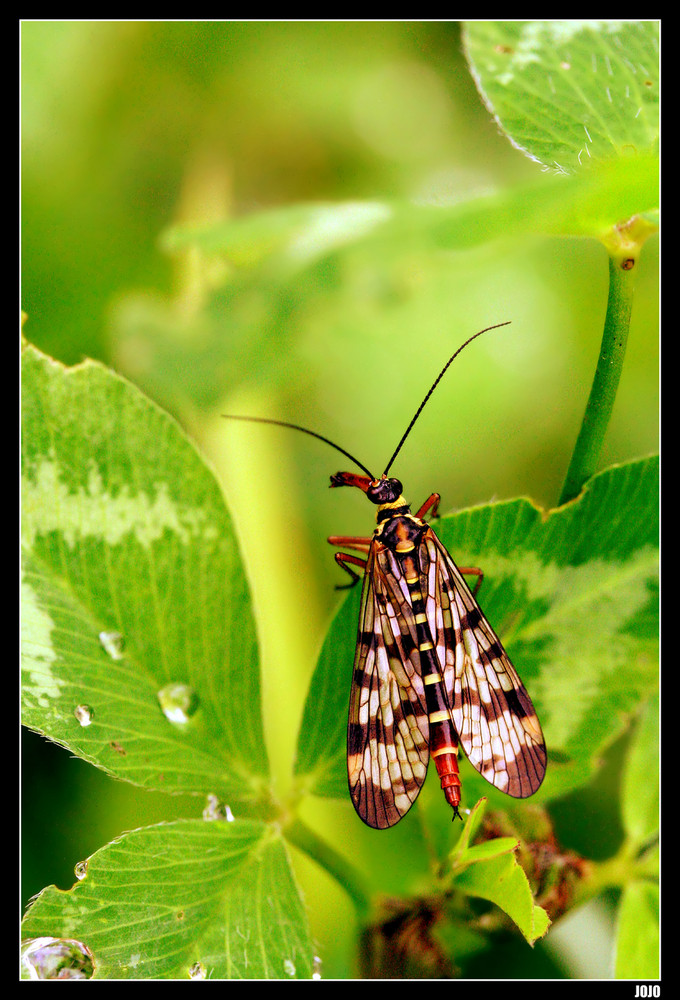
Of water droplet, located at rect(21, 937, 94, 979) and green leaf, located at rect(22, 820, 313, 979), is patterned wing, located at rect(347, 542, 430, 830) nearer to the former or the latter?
green leaf, located at rect(22, 820, 313, 979)

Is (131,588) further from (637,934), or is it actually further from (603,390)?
(637,934)

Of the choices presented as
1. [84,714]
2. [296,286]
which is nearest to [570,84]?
[296,286]

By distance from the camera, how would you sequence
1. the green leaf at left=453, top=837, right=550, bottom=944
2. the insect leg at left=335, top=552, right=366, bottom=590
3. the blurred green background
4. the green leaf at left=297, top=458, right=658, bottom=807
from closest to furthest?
the green leaf at left=453, top=837, right=550, bottom=944 → the green leaf at left=297, top=458, right=658, bottom=807 → the insect leg at left=335, top=552, right=366, bottom=590 → the blurred green background

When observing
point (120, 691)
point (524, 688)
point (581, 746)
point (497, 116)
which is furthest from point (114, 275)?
point (581, 746)

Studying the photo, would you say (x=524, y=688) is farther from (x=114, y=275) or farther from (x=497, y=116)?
(x=114, y=275)

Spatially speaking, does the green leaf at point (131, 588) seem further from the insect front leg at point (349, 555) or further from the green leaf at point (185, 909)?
the insect front leg at point (349, 555)

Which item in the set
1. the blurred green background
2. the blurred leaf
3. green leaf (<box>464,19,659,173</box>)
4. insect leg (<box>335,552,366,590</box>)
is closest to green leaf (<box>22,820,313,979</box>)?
the blurred green background
